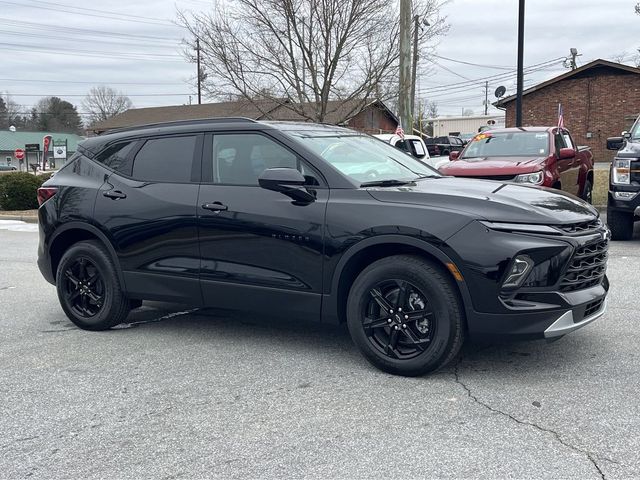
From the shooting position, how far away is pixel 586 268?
163 inches

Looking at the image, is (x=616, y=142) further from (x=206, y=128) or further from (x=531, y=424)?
(x=531, y=424)

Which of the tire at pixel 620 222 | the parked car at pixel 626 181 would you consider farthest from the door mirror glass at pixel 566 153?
the tire at pixel 620 222

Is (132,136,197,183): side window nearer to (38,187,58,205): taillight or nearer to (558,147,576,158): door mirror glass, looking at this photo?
(38,187,58,205): taillight

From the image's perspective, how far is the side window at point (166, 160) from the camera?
5258 mm

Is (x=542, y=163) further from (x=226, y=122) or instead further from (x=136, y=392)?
(x=136, y=392)

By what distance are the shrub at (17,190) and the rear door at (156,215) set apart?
49.3 ft

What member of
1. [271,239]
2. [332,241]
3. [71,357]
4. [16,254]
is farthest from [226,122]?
[16,254]

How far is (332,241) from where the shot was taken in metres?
4.39

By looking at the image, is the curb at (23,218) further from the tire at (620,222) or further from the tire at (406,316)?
the tire at (406,316)

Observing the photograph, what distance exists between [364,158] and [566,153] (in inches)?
292

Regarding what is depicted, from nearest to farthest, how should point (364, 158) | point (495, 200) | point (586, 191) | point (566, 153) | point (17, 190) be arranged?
point (495, 200) → point (364, 158) → point (566, 153) → point (586, 191) → point (17, 190)

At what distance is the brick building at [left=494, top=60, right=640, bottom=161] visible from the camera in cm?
3262

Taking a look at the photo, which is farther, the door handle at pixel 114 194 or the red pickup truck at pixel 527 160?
the red pickup truck at pixel 527 160

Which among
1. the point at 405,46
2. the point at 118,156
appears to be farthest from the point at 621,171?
the point at 405,46
